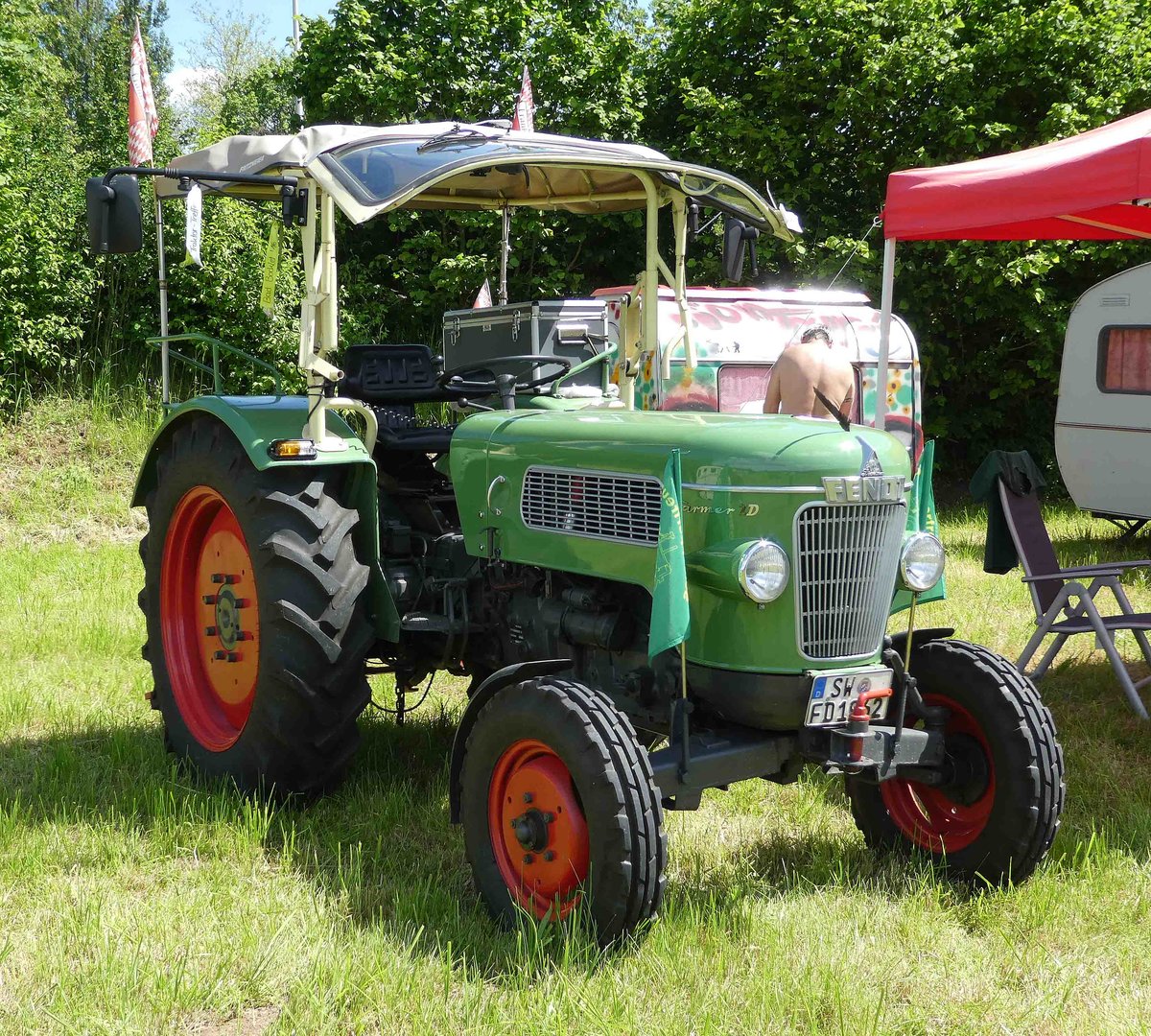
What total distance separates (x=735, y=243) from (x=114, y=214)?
79.6 inches

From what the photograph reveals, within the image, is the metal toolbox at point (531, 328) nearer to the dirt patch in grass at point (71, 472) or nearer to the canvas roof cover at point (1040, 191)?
the canvas roof cover at point (1040, 191)

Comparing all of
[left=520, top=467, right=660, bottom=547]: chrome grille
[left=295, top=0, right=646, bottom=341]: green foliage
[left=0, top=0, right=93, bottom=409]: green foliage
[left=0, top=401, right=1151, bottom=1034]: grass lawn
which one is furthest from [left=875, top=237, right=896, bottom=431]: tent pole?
[left=0, top=0, right=93, bottom=409]: green foliage

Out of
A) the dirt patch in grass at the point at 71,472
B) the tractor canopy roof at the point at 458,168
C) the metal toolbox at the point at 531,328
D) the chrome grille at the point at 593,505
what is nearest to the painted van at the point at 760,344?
the metal toolbox at the point at 531,328

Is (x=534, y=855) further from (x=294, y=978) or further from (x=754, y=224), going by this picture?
(x=754, y=224)

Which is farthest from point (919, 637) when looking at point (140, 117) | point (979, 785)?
point (140, 117)

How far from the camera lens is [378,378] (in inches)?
172

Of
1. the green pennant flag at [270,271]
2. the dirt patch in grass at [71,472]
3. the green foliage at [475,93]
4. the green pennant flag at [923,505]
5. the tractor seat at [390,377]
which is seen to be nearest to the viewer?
the green pennant flag at [923,505]

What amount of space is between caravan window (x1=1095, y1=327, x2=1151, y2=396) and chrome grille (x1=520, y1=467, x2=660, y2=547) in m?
7.05

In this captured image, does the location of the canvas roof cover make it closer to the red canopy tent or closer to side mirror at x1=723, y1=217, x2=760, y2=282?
the red canopy tent

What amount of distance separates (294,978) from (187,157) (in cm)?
288

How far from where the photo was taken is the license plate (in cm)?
306

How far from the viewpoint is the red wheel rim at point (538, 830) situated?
298cm

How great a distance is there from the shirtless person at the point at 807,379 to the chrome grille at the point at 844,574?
128 inches

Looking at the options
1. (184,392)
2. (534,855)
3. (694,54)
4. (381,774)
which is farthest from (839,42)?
(534,855)
